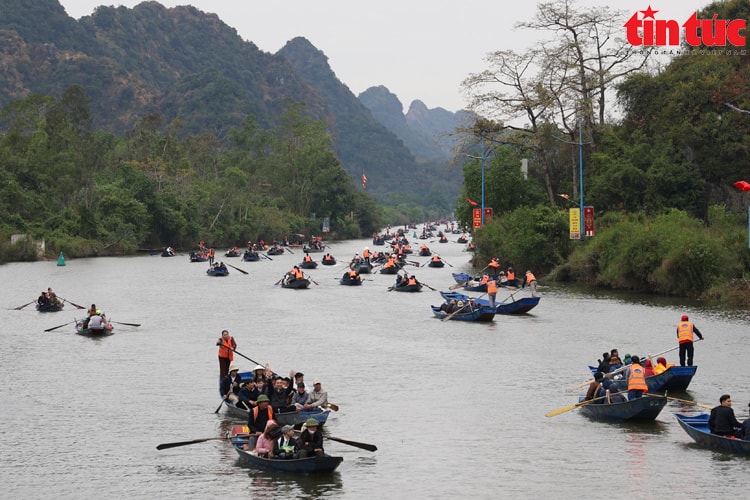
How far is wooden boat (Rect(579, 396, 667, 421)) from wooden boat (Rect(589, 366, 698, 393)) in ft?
3.14

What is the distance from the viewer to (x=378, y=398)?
30047mm

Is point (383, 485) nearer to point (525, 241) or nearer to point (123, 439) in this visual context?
point (123, 439)

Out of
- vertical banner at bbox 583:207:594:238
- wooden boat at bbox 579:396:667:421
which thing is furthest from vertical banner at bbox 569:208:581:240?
wooden boat at bbox 579:396:667:421

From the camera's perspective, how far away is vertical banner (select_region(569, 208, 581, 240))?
62094 millimetres

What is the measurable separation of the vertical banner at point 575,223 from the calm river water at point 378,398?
19.9ft

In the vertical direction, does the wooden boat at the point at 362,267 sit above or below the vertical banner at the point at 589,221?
below

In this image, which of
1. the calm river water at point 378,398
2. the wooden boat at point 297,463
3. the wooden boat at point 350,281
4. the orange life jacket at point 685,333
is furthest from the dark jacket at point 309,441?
the wooden boat at point 350,281

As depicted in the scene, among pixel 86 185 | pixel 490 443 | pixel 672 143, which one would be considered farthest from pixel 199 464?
pixel 86 185

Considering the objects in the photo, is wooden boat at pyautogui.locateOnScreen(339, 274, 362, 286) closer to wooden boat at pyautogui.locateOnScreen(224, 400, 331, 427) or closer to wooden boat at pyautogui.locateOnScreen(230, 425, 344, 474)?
wooden boat at pyautogui.locateOnScreen(224, 400, 331, 427)

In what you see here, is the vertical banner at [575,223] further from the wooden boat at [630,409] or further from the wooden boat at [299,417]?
the wooden boat at [299,417]

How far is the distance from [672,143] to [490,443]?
4647 centimetres

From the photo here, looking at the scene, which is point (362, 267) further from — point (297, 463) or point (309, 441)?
point (297, 463)

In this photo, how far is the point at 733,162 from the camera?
208 feet

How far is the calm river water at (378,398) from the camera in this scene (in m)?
21.4
